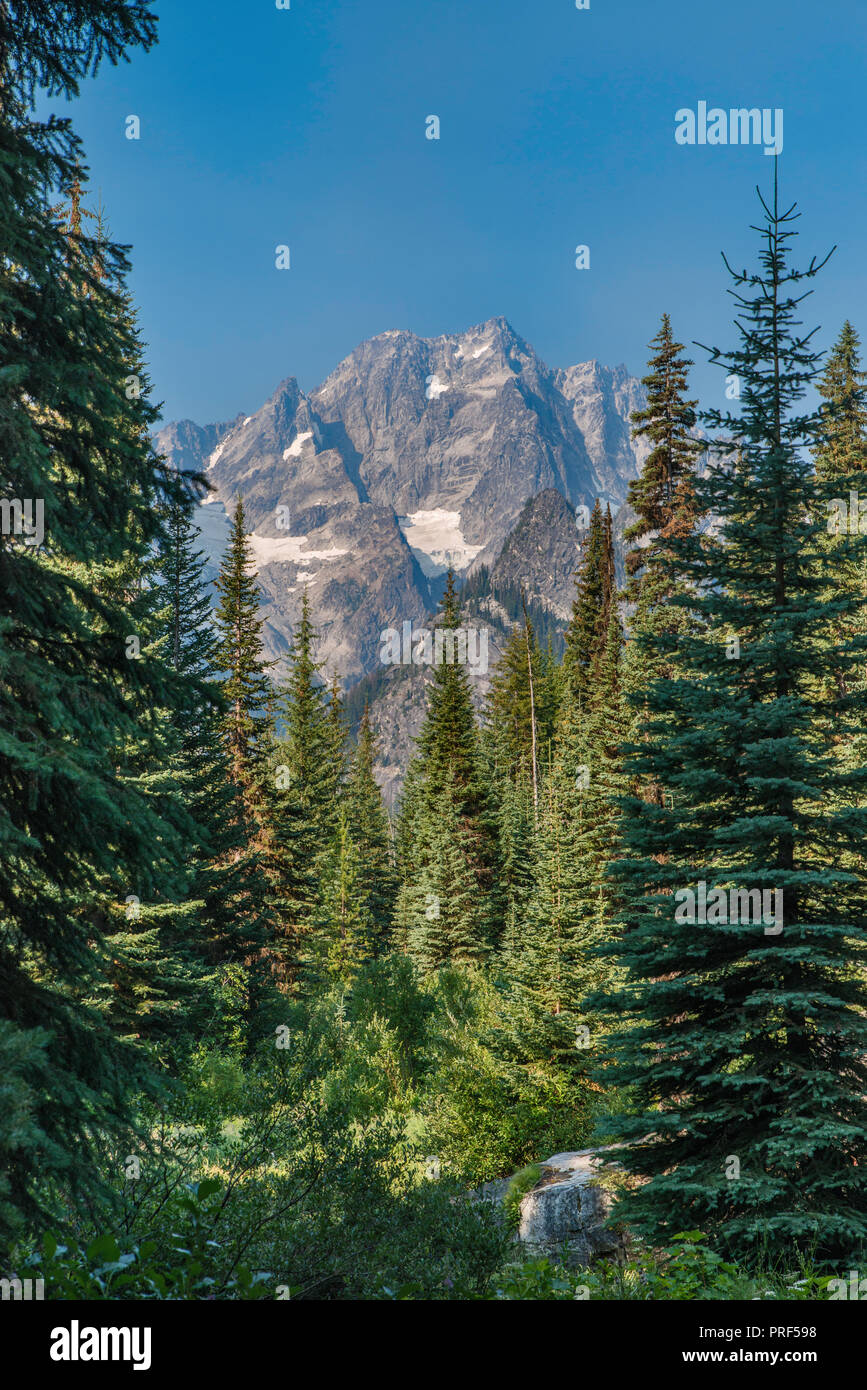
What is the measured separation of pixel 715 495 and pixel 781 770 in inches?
153

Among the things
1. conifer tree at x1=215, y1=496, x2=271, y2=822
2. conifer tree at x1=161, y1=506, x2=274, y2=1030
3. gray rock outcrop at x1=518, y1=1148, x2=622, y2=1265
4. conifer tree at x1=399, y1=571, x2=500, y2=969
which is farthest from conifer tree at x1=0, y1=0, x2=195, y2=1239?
conifer tree at x1=399, y1=571, x2=500, y2=969

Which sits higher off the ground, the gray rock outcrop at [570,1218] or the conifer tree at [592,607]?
the conifer tree at [592,607]

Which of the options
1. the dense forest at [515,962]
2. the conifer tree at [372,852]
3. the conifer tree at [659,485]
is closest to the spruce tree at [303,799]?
the conifer tree at [372,852]

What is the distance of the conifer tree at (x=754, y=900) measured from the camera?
904 cm

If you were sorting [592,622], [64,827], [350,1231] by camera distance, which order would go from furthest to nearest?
[592,622] < [350,1231] < [64,827]

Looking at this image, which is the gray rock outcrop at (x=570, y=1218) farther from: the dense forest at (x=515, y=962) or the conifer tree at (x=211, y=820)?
the conifer tree at (x=211, y=820)

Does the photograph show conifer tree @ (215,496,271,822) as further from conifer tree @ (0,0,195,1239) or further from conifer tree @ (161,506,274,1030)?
conifer tree @ (0,0,195,1239)

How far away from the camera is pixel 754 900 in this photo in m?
9.76

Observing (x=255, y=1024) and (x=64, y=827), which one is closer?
(x=64, y=827)

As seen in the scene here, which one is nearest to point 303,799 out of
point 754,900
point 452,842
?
point 452,842

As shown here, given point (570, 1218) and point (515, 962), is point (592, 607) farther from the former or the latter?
point (570, 1218)
